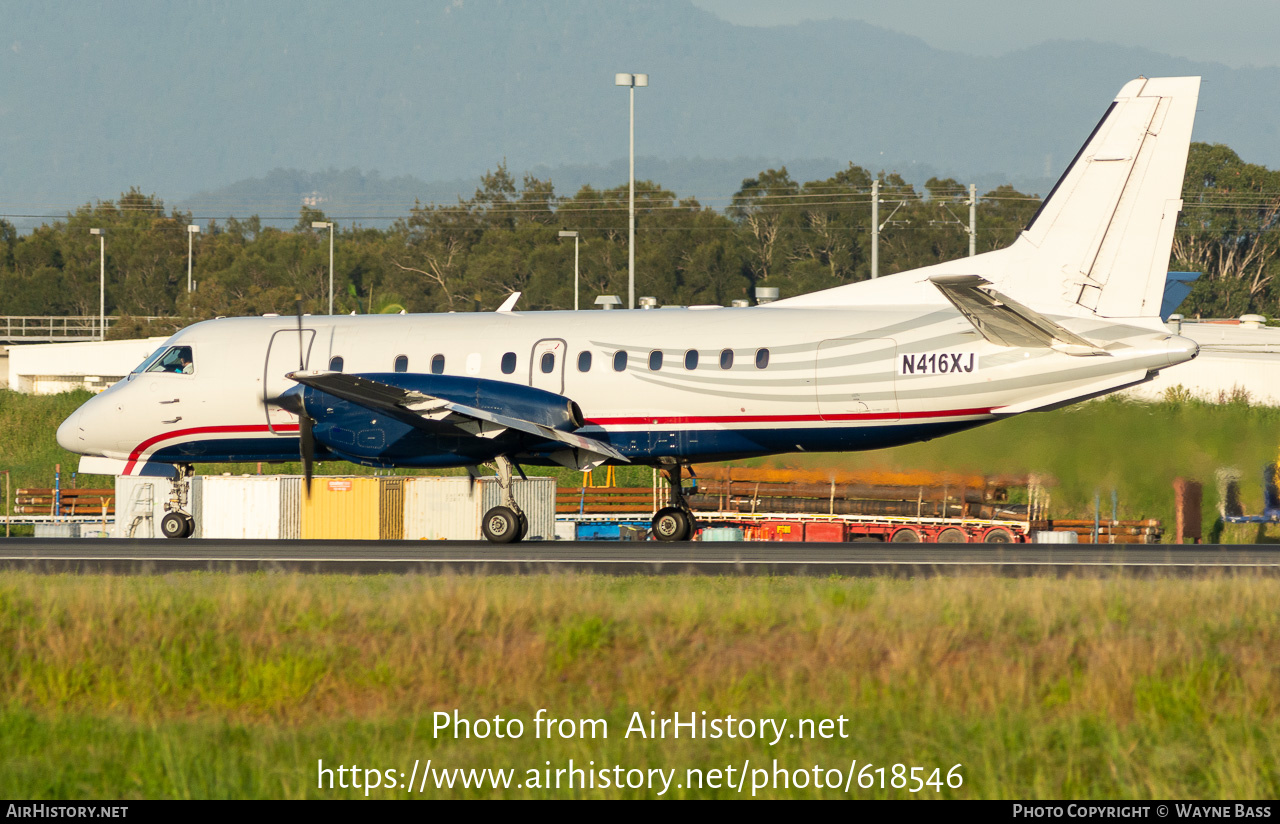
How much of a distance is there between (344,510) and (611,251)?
194 feet

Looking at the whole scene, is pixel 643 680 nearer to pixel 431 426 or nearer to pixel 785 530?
pixel 431 426

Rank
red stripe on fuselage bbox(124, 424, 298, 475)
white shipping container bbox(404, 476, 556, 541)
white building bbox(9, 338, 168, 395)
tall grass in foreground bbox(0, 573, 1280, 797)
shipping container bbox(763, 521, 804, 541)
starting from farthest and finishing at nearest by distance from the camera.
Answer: white building bbox(9, 338, 168, 395), white shipping container bbox(404, 476, 556, 541), shipping container bbox(763, 521, 804, 541), red stripe on fuselage bbox(124, 424, 298, 475), tall grass in foreground bbox(0, 573, 1280, 797)

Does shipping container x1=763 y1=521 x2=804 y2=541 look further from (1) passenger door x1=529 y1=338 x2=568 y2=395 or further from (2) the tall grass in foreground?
(2) the tall grass in foreground

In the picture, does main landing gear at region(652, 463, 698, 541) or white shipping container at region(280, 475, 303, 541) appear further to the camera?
white shipping container at region(280, 475, 303, 541)

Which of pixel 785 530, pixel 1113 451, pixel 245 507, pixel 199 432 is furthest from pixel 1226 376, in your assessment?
pixel 199 432

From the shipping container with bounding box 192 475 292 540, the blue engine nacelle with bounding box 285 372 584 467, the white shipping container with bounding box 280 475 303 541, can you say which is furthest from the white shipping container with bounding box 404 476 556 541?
the blue engine nacelle with bounding box 285 372 584 467

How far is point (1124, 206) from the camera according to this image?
21078 millimetres

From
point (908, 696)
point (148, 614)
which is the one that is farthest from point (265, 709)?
point (908, 696)

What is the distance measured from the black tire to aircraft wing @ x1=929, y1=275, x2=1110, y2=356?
26.2 ft

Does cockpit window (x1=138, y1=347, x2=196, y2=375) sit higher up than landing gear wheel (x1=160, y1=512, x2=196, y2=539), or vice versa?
cockpit window (x1=138, y1=347, x2=196, y2=375)

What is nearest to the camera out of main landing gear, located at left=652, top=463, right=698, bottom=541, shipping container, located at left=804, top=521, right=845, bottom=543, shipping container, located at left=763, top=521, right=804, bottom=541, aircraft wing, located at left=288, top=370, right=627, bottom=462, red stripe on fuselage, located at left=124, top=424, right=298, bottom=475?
aircraft wing, located at left=288, top=370, right=627, bottom=462

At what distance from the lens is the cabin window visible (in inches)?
989

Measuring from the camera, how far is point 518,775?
8852 millimetres

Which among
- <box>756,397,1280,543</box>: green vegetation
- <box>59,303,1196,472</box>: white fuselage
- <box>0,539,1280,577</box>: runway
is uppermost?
<box>59,303,1196,472</box>: white fuselage
